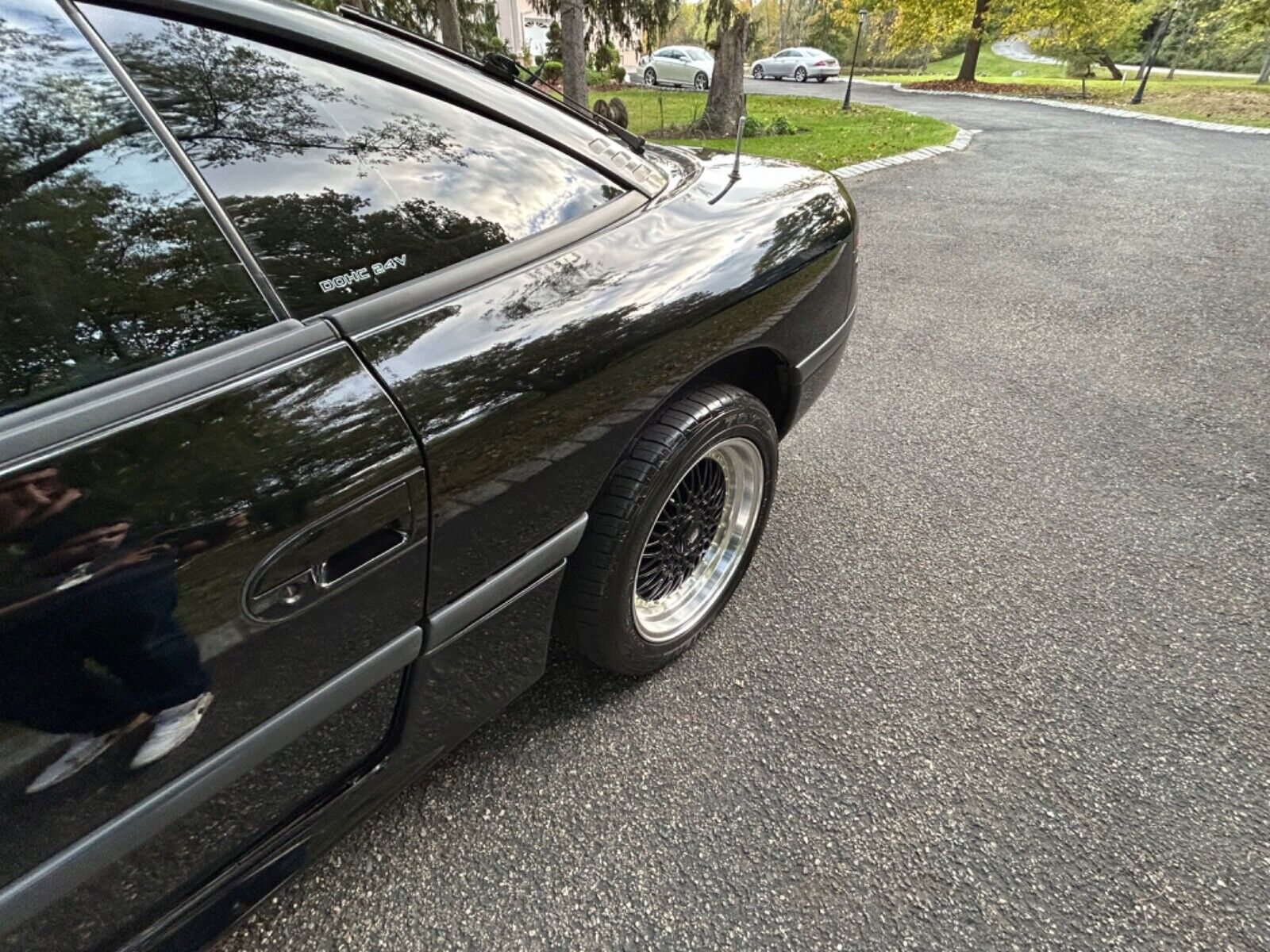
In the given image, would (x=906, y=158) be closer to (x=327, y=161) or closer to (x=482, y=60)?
(x=482, y=60)

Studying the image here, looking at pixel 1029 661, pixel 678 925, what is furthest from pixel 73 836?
pixel 1029 661

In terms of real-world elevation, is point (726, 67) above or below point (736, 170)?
below

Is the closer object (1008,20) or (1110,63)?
(1008,20)

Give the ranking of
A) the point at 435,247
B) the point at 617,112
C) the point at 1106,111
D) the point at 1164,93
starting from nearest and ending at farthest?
the point at 435,247, the point at 617,112, the point at 1106,111, the point at 1164,93

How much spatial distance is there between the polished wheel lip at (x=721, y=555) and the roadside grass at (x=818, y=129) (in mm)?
5119

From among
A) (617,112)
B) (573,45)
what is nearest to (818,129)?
(617,112)

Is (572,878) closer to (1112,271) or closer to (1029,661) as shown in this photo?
(1029,661)

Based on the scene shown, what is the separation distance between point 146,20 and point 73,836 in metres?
1.20

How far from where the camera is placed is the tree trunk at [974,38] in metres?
19.9

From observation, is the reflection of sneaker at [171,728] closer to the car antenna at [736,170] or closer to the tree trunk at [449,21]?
the car antenna at [736,170]

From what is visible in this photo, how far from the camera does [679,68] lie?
2084 centimetres

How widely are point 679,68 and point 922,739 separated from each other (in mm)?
23219

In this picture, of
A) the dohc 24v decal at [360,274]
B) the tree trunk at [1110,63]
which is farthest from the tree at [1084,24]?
the dohc 24v decal at [360,274]

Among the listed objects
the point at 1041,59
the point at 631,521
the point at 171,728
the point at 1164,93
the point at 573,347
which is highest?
the point at 573,347
